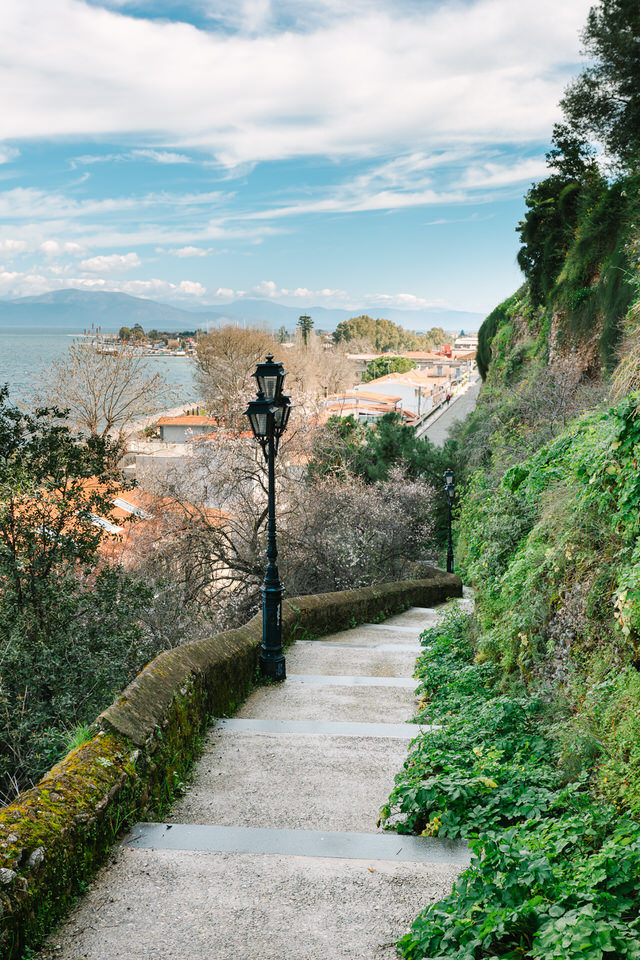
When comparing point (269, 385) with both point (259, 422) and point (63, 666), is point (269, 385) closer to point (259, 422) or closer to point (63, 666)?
point (259, 422)

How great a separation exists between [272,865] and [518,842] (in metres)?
1.22

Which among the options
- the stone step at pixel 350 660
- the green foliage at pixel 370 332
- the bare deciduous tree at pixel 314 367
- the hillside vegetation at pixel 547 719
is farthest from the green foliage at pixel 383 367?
the stone step at pixel 350 660

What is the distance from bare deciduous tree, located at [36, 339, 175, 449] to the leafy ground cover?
30891 millimetres

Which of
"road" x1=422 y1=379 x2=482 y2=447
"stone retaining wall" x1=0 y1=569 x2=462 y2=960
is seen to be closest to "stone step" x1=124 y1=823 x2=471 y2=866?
"stone retaining wall" x1=0 y1=569 x2=462 y2=960

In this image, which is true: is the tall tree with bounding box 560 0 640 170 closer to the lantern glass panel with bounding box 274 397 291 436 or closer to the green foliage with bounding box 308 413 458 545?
the green foliage with bounding box 308 413 458 545

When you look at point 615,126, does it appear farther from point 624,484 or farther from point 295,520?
point 624,484

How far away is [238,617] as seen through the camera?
52.9 feet

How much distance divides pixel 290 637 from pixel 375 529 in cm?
861

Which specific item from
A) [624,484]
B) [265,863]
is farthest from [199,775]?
[624,484]

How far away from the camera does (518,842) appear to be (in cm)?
321

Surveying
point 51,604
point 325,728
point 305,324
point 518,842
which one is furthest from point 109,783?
point 305,324

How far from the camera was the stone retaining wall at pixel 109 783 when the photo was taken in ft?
9.80

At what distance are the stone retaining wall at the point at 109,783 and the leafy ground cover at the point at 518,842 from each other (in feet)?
4.93

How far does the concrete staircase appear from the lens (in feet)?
9.63
